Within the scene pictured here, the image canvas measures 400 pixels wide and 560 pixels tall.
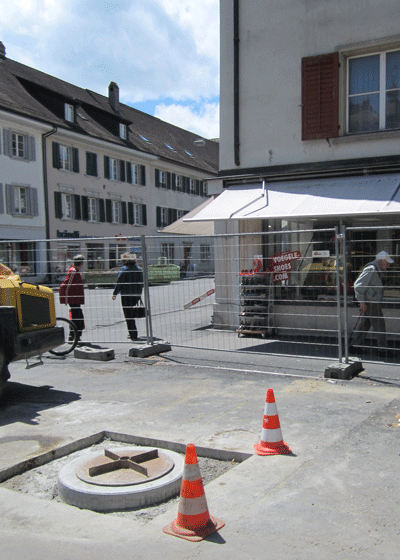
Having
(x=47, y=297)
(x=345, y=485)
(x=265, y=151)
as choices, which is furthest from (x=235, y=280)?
(x=345, y=485)

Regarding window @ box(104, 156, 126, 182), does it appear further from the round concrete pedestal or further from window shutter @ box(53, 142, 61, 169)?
the round concrete pedestal

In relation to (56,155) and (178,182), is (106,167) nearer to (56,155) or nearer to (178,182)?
(56,155)

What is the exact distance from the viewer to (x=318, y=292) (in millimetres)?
10086

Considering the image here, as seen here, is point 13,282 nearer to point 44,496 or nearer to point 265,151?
point 44,496

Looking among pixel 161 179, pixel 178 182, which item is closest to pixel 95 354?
pixel 161 179

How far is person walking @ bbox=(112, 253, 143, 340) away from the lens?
10.6 metres

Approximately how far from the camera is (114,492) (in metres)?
3.97

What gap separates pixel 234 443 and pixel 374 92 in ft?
27.5

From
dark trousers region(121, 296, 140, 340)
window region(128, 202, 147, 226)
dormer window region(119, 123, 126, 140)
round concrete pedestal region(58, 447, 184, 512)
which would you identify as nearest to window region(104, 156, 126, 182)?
Result: window region(128, 202, 147, 226)

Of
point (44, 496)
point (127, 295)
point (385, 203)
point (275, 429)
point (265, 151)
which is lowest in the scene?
point (44, 496)

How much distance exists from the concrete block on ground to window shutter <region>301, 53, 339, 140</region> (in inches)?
228

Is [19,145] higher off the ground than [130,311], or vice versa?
[19,145]

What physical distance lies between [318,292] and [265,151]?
11.2 ft

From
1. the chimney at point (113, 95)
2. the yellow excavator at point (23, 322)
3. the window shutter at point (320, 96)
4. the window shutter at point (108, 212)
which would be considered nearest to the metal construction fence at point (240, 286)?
the yellow excavator at point (23, 322)
